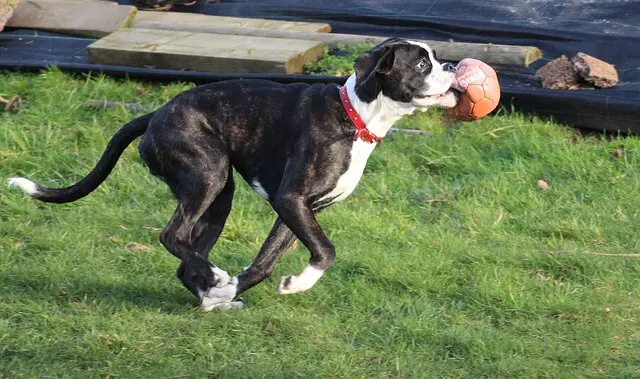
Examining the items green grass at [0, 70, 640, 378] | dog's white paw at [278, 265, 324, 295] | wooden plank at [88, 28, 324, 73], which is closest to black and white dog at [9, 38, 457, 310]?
dog's white paw at [278, 265, 324, 295]

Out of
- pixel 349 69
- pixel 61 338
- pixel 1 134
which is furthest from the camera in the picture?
pixel 349 69

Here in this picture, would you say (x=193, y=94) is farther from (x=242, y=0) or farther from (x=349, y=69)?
(x=242, y=0)

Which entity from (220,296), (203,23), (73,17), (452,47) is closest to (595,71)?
Answer: (452,47)

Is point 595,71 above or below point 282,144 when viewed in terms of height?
below

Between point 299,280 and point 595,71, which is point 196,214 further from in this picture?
point 595,71

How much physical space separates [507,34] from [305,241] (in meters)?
4.61

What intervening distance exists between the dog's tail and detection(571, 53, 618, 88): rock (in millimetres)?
3760

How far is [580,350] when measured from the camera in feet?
16.1

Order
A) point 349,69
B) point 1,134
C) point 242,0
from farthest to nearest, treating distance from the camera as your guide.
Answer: point 242,0, point 349,69, point 1,134

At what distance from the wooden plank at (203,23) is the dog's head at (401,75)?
14.2 ft

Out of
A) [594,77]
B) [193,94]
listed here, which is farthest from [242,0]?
[193,94]

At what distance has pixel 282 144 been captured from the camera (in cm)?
522

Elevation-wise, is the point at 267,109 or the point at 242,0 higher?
the point at 267,109

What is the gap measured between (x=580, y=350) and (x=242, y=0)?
6.30 meters
